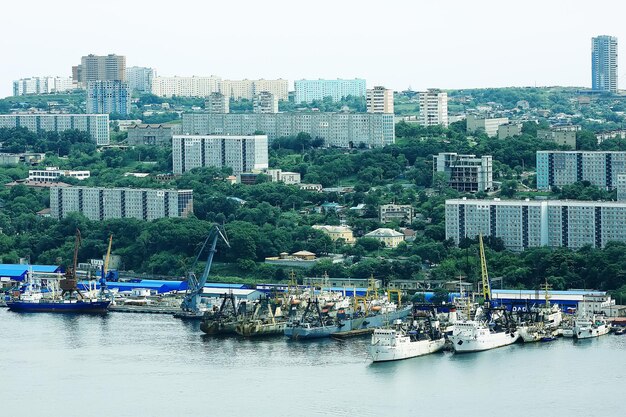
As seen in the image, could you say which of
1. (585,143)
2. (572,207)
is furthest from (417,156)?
(572,207)

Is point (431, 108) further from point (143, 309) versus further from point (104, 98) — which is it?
point (143, 309)

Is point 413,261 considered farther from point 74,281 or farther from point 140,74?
point 140,74

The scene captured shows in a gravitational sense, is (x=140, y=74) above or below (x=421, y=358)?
above

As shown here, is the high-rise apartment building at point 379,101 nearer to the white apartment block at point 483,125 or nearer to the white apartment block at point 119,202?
the white apartment block at point 483,125

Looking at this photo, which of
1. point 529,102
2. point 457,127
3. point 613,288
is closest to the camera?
point 613,288

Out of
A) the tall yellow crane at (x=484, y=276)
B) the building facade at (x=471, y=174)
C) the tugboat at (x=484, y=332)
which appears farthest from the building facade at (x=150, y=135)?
the tugboat at (x=484, y=332)

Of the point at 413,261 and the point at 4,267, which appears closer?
the point at 413,261
